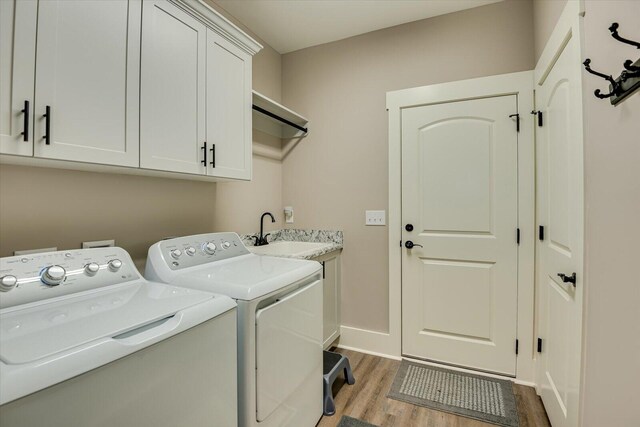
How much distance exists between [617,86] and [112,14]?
73.2 inches

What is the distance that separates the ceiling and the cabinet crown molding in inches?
20.6

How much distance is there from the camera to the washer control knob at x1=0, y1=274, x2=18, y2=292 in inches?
38.0

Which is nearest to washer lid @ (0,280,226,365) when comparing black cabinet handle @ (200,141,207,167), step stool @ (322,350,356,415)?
black cabinet handle @ (200,141,207,167)

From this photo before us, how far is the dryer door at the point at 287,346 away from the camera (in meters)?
→ 1.24

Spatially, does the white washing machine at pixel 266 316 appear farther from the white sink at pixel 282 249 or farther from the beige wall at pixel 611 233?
the beige wall at pixel 611 233

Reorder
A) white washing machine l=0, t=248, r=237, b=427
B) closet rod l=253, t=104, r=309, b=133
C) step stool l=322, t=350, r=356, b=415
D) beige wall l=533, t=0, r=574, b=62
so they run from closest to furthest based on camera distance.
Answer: white washing machine l=0, t=248, r=237, b=427
beige wall l=533, t=0, r=574, b=62
step stool l=322, t=350, r=356, b=415
closet rod l=253, t=104, r=309, b=133

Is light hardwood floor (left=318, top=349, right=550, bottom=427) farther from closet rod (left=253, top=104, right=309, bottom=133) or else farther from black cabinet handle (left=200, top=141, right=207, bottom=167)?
closet rod (left=253, top=104, right=309, bottom=133)

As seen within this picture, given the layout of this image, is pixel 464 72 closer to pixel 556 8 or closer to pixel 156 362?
pixel 556 8

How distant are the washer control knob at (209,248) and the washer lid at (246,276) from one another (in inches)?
2.8

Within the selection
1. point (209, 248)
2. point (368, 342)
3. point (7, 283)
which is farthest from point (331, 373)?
point (7, 283)

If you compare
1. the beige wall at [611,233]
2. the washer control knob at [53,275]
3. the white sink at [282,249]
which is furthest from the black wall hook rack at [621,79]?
the washer control knob at [53,275]

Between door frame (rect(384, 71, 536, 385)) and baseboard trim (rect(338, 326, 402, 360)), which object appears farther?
baseboard trim (rect(338, 326, 402, 360))

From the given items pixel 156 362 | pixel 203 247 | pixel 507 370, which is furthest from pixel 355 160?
pixel 156 362

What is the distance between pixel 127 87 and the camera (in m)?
1.27
